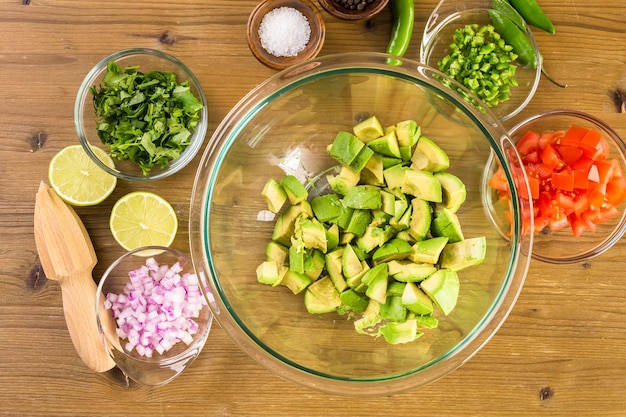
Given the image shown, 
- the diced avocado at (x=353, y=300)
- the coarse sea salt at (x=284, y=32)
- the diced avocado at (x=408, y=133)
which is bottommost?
the diced avocado at (x=353, y=300)

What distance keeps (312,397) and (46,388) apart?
887 mm

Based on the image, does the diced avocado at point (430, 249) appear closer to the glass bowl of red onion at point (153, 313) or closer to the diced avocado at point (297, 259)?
the diced avocado at point (297, 259)

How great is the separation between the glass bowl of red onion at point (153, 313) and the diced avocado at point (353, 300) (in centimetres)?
50

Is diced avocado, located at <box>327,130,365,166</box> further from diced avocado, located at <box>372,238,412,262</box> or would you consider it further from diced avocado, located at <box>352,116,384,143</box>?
diced avocado, located at <box>372,238,412,262</box>

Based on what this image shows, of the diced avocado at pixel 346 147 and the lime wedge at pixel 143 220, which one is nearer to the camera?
the diced avocado at pixel 346 147

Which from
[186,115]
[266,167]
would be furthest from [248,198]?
[186,115]

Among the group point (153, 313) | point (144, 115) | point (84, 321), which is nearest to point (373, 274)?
point (153, 313)

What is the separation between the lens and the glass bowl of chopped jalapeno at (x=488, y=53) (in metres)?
1.83

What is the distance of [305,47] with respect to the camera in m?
1.85

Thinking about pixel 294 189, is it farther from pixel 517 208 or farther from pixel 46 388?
pixel 46 388

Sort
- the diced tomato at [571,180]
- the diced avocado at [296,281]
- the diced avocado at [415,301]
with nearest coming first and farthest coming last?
1. the diced avocado at [415,301]
2. the diced avocado at [296,281]
3. the diced tomato at [571,180]

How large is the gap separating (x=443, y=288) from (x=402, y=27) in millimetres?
810

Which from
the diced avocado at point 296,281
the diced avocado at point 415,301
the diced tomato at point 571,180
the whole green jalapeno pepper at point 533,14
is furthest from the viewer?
the whole green jalapeno pepper at point 533,14

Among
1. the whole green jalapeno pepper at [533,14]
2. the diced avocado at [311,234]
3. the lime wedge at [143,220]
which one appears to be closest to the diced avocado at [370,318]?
the diced avocado at [311,234]
